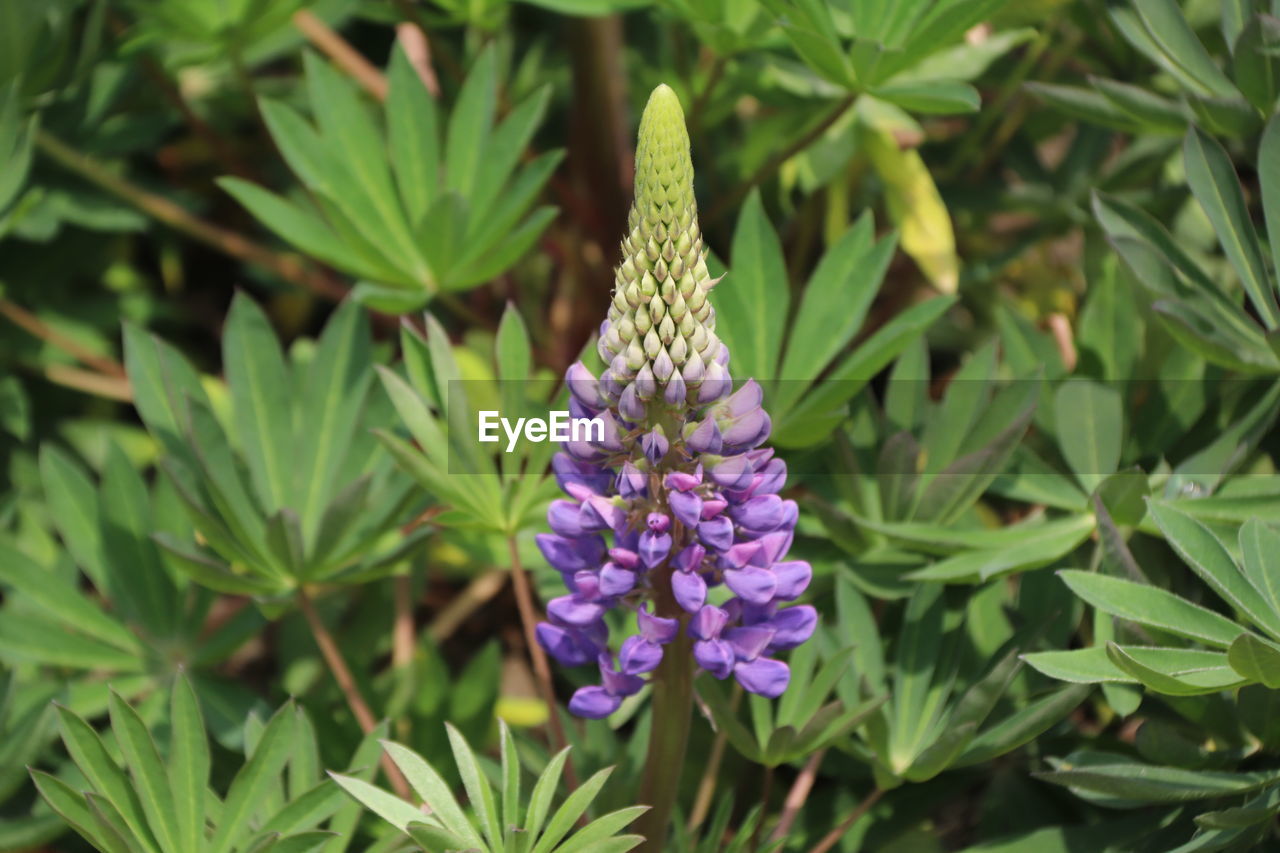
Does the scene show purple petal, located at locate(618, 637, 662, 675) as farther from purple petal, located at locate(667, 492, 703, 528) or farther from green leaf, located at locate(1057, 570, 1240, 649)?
green leaf, located at locate(1057, 570, 1240, 649)

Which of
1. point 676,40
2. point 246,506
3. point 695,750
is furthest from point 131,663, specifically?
point 676,40

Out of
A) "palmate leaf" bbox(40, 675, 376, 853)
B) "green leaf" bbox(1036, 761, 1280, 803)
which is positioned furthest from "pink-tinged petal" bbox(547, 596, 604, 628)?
"green leaf" bbox(1036, 761, 1280, 803)

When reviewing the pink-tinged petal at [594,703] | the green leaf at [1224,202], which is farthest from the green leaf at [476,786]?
the green leaf at [1224,202]

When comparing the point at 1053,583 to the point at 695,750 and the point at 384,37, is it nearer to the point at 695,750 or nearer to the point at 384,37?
the point at 695,750

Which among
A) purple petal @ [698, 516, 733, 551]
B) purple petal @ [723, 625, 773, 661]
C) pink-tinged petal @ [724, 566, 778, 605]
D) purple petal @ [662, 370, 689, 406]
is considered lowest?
purple petal @ [723, 625, 773, 661]

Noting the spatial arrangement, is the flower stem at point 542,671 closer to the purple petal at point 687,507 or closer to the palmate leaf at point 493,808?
the palmate leaf at point 493,808

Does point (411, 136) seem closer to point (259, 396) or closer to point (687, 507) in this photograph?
point (259, 396)
